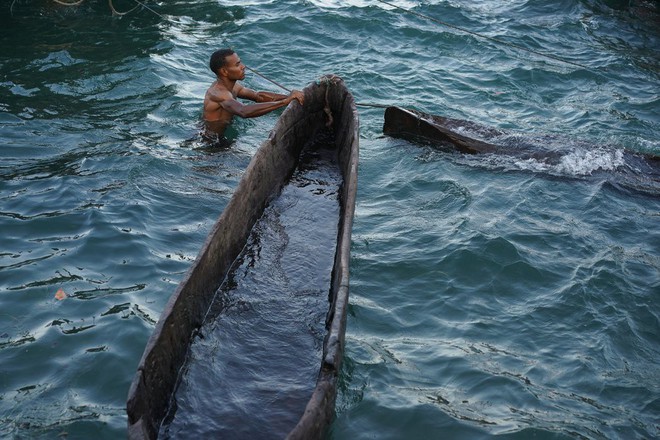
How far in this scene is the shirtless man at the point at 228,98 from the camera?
25.6ft

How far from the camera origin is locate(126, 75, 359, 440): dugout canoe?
3701 mm

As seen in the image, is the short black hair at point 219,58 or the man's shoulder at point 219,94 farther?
the man's shoulder at point 219,94

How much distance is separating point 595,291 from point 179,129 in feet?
17.1

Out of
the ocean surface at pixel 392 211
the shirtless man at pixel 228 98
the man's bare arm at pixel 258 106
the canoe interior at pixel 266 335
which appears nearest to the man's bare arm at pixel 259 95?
the shirtless man at pixel 228 98

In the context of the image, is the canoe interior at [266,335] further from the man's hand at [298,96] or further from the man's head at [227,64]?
the man's head at [227,64]

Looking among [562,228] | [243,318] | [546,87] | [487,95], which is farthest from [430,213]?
[546,87]

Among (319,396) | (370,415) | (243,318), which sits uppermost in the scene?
(319,396)

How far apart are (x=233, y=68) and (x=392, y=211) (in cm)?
253

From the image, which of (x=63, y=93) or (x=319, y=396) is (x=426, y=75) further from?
(x=319, y=396)

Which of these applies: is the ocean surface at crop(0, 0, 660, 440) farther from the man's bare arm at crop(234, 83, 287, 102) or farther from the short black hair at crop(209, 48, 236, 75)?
the short black hair at crop(209, 48, 236, 75)

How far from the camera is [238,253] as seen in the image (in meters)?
5.69

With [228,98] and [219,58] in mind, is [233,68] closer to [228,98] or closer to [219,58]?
[219,58]

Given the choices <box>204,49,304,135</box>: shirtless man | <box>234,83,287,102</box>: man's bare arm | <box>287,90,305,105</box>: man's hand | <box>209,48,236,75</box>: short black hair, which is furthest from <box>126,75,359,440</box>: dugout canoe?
<box>209,48,236,75</box>: short black hair

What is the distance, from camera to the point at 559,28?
40.3ft
